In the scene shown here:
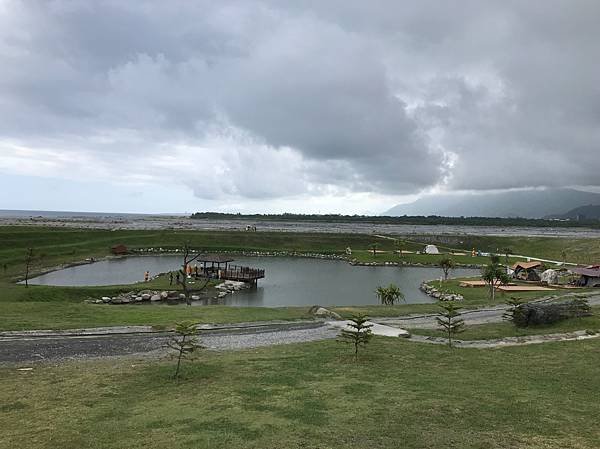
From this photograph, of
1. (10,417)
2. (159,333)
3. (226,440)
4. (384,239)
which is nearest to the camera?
(226,440)

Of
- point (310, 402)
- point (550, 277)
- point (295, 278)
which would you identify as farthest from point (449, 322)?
point (295, 278)

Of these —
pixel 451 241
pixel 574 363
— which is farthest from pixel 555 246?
pixel 574 363

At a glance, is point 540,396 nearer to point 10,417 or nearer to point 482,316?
point 10,417

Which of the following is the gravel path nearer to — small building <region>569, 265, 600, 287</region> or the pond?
the pond

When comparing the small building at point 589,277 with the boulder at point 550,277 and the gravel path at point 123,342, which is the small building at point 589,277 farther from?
the gravel path at point 123,342

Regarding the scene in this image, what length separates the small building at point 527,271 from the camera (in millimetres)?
61406

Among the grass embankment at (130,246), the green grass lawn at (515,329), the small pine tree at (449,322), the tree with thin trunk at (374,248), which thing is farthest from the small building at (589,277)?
the tree with thin trunk at (374,248)

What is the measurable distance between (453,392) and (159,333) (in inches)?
570

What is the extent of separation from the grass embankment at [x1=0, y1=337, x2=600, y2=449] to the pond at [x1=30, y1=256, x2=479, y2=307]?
1135 inches

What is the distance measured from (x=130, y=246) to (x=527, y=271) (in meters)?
77.0

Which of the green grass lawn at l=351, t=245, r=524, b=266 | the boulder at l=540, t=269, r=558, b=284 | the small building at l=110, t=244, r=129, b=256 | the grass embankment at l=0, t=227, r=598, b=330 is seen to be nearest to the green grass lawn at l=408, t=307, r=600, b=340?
the grass embankment at l=0, t=227, r=598, b=330

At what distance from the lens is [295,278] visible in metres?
66.7

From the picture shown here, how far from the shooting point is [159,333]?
2258 cm

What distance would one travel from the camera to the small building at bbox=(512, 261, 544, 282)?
61406 millimetres
